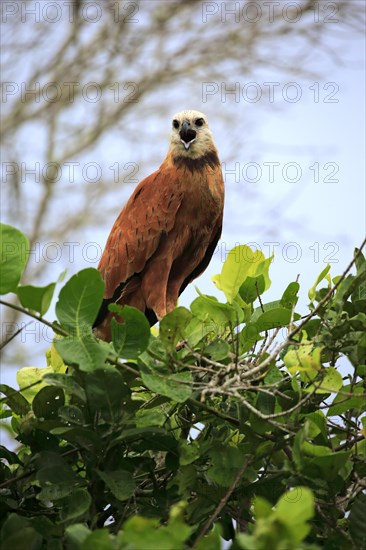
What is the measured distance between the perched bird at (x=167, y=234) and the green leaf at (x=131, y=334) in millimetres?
1550

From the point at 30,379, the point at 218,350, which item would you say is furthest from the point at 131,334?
the point at 30,379

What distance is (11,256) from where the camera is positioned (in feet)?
3.62

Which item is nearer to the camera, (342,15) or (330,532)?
(330,532)

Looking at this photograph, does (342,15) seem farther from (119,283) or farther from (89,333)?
(89,333)

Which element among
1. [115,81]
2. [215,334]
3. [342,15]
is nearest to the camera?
[215,334]

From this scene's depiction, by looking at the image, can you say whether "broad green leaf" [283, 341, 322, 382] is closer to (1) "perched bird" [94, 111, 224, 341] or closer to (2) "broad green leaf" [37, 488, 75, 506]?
(2) "broad green leaf" [37, 488, 75, 506]

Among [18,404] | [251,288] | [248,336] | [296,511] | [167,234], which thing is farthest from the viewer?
[167,234]

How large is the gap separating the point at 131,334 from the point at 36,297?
0.14 metres

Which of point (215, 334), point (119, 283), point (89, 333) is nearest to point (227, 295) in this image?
point (215, 334)

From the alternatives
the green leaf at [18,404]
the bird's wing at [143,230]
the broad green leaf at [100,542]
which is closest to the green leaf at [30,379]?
the green leaf at [18,404]

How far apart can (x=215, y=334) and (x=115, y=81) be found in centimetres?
848

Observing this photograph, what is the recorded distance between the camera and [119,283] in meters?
2.82

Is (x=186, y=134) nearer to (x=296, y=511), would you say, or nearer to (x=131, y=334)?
(x=131, y=334)

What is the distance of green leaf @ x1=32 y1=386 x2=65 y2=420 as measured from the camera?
1.26 metres
